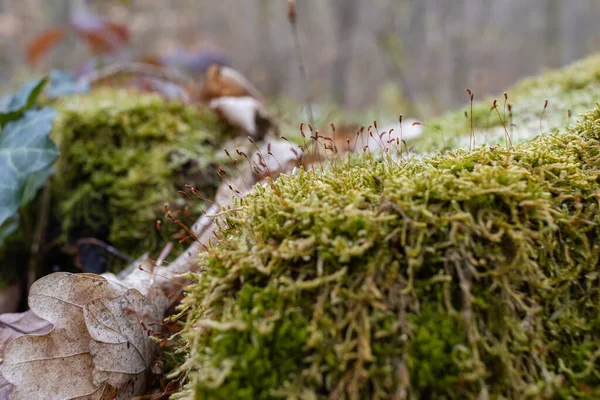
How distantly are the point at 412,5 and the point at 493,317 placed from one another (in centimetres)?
927

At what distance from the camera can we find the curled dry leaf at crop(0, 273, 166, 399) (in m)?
1.24

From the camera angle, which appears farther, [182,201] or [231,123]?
[231,123]

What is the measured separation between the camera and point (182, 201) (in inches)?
88.1

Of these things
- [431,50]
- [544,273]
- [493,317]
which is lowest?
[493,317]

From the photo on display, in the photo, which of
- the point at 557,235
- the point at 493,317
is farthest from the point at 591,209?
the point at 493,317

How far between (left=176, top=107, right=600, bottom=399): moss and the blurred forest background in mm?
7058

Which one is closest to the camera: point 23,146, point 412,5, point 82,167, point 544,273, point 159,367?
point 544,273

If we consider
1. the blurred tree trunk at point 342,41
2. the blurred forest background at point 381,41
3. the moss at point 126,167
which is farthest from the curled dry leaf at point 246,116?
the blurred tree trunk at point 342,41

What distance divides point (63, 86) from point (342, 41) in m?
8.24

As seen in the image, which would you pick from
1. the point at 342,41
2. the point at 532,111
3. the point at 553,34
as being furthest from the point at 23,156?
the point at 553,34

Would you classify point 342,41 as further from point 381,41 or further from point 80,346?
point 80,346

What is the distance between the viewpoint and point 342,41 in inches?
390

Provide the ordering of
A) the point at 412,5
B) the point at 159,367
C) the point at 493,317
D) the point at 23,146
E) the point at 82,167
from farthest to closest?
the point at 412,5 → the point at 82,167 → the point at 23,146 → the point at 159,367 → the point at 493,317

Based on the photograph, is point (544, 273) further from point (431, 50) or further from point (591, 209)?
point (431, 50)
